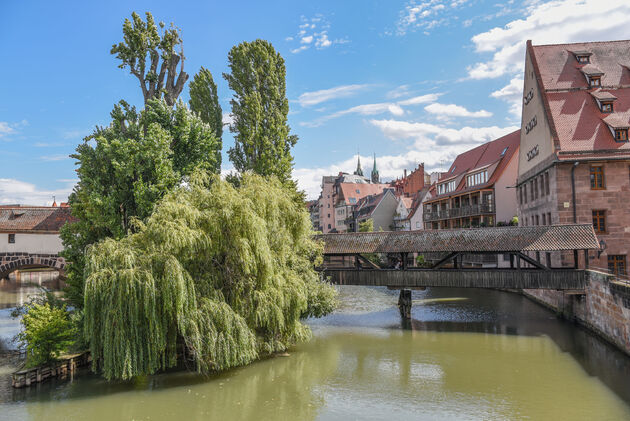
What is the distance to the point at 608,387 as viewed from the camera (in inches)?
464

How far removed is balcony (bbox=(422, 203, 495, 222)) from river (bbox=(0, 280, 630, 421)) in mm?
15003

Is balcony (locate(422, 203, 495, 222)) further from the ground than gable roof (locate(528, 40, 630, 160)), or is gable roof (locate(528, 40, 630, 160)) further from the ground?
gable roof (locate(528, 40, 630, 160))

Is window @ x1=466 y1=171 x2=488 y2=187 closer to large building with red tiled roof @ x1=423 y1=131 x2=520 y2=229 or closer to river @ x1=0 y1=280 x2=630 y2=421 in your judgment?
large building with red tiled roof @ x1=423 y1=131 x2=520 y2=229

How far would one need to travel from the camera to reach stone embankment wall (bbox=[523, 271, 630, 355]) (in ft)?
45.7

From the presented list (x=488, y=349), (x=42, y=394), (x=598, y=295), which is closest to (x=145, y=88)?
(x=42, y=394)

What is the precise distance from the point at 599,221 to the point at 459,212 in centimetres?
1489

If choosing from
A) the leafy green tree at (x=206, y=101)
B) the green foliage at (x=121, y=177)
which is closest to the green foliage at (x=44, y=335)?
the green foliage at (x=121, y=177)

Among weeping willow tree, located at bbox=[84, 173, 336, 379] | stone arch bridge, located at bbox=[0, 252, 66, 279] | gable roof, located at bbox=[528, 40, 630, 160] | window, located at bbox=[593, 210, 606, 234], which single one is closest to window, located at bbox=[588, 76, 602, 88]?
gable roof, located at bbox=[528, 40, 630, 160]

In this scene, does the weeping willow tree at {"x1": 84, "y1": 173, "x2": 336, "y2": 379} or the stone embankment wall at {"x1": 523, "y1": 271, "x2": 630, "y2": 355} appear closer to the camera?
the weeping willow tree at {"x1": 84, "y1": 173, "x2": 336, "y2": 379}

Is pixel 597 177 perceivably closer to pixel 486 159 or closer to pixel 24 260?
pixel 486 159

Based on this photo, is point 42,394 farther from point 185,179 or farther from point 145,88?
point 145,88

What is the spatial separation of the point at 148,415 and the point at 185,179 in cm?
936

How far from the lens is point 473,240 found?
1873 cm

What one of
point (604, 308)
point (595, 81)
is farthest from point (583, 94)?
point (604, 308)
